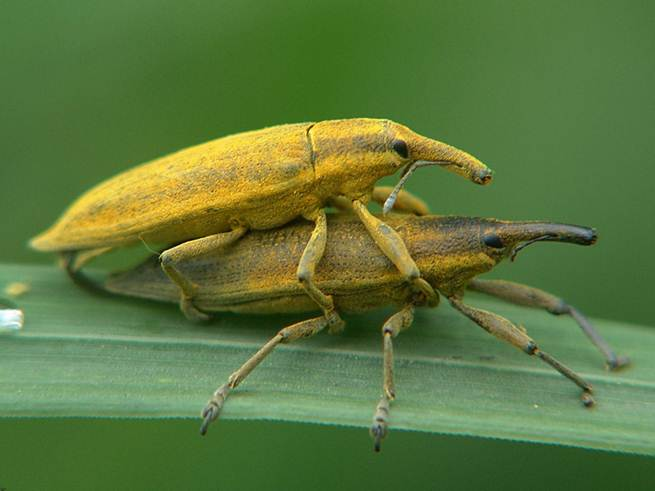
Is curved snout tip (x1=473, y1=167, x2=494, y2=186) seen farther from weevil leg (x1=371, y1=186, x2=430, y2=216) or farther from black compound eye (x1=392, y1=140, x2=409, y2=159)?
weevil leg (x1=371, y1=186, x2=430, y2=216)

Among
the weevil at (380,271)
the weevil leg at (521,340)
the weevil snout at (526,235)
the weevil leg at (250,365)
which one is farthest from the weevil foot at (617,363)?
the weevil leg at (250,365)

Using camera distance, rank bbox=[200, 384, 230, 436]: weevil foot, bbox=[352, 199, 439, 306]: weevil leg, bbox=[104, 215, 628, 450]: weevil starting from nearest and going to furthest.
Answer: bbox=[200, 384, 230, 436]: weevil foot
bbox=[352, 199, 439, 306]: weevil leg
bbox=[104, 215, 628, 450]: weevil

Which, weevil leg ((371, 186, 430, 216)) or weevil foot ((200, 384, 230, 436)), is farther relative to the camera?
weevil leg ((371, 186, 430, 216))

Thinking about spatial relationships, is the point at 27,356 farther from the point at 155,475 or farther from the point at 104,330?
the point at 155,475

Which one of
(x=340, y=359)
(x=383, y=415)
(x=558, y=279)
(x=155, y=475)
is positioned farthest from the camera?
(x=558, y=279)

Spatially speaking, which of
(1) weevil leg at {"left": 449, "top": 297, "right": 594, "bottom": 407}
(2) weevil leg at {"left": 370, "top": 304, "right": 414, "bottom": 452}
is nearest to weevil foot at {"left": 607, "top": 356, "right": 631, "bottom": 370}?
(1) weevil leg at {"left": 449, "top": 297, "right": 594, "bottom": 407}

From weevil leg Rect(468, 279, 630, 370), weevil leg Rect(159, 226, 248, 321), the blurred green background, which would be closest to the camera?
weevil leg Rect(159, 226, 248, 321)

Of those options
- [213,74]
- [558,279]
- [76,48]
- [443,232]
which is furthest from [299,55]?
[558,279]
